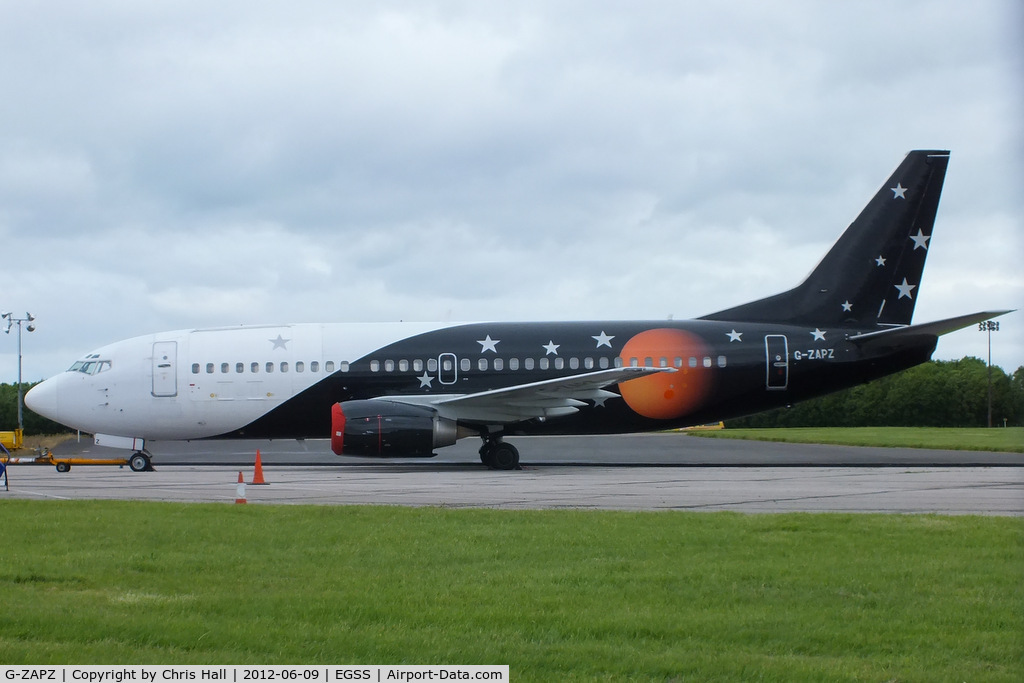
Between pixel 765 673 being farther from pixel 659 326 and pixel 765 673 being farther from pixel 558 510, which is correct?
pixel 659 326

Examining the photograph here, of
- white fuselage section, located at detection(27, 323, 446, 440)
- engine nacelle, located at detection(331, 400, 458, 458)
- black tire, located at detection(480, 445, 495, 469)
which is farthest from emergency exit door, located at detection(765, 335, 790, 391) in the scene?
white fuselage section, located at detection(27, 323, 446, 440)

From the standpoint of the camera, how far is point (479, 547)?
870cm

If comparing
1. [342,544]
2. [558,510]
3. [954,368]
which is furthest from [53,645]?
[954,368]

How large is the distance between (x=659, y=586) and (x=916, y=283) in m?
19.3

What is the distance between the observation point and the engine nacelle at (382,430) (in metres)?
20.8

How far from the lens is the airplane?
22906mm

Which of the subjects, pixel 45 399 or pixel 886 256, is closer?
pixel 45 399

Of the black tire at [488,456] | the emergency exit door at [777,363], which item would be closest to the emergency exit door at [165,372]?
the black tire at [488,456]

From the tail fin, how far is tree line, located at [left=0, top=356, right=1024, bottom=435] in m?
50.1

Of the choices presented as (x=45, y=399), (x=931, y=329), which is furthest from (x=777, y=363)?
(x=45, y=399)

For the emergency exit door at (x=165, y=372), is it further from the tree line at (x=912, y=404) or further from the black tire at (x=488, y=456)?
the tree line at (x=912, y=404)

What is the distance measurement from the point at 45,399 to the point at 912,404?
71515 millimetres

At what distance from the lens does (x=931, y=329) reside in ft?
A: 72.3

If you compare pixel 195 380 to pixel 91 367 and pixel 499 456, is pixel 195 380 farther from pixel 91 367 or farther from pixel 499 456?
pixel 499 456
